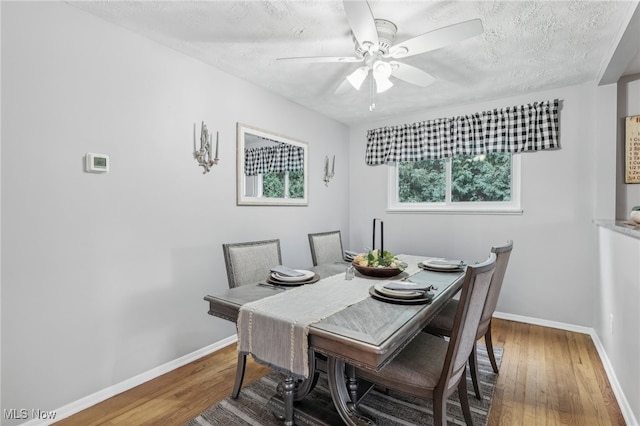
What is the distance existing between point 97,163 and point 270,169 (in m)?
1.50

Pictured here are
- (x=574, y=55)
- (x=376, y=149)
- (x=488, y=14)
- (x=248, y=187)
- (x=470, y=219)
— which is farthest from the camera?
(x=376, y=149)

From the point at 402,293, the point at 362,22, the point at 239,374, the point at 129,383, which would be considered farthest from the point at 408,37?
the point at 129,383

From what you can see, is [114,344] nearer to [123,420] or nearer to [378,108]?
[123,420]

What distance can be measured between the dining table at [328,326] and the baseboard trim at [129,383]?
1.00 m

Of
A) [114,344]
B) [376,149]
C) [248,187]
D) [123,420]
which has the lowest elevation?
[123,420]

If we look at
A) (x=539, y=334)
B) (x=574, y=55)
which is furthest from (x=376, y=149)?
(x=539, y=334)

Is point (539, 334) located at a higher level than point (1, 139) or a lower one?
lower

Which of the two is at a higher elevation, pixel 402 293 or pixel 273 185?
pixel 273 185

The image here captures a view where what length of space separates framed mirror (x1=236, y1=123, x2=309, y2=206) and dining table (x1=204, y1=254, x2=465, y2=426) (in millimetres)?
1279

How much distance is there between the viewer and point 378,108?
3650 millimetres

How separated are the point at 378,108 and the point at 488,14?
181 cm

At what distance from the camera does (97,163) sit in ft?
6.24

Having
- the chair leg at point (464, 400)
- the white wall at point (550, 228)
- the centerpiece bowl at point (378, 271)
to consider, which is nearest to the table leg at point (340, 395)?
the chair leg at point (464, 400)

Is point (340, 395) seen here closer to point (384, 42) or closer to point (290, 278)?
point (290, 278)
